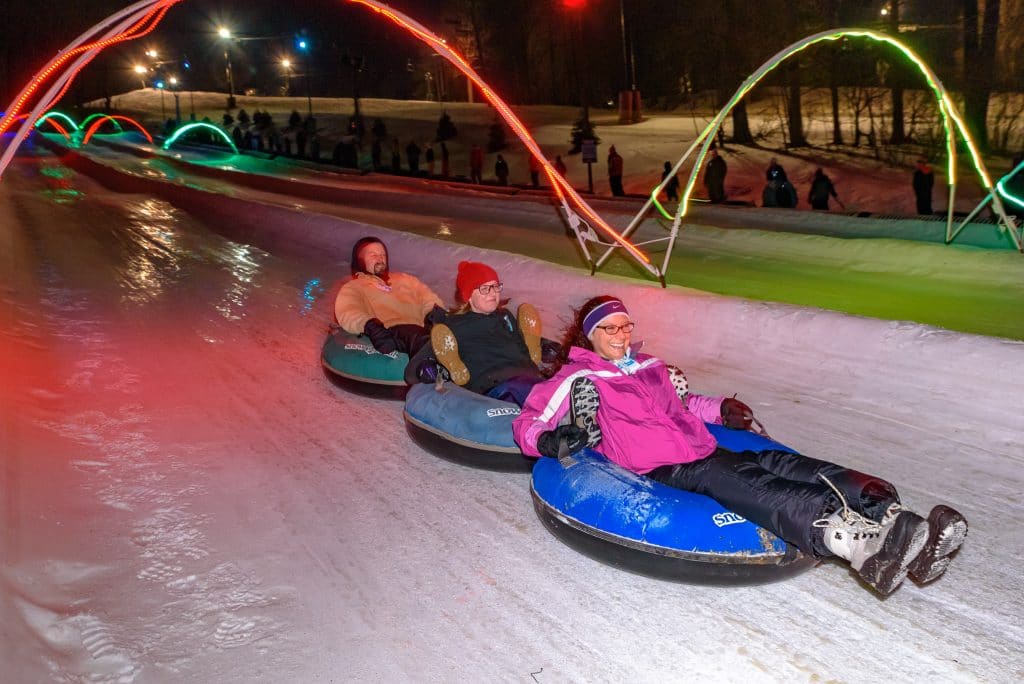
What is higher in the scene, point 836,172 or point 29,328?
point 836,172

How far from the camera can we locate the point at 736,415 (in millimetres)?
4273

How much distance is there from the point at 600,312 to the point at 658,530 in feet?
3.50

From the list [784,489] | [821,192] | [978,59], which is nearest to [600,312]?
[784,489]

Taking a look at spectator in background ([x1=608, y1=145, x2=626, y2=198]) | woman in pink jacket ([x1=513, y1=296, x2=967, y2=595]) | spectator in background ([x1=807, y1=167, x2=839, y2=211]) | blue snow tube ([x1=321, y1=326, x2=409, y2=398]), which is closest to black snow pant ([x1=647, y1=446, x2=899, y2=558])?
woman in pink jacket ([x1=513, y1=296, x2=967, y2=595])

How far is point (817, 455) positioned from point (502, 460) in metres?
2.02

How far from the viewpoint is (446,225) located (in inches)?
717

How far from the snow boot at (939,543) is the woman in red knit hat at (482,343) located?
9.34 ft

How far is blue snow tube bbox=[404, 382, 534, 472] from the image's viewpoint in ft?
17.1

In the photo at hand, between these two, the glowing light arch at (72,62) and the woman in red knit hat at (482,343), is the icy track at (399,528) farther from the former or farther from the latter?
the glowing light arch at (72,62)

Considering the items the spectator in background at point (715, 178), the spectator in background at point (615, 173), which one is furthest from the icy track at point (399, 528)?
the spectator in background at point (615, 173)

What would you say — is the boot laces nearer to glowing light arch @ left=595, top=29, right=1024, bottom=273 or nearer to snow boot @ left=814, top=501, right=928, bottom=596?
snow boot @ left=814, top=501, right=928, bottom=596

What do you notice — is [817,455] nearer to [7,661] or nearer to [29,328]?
[7,661]

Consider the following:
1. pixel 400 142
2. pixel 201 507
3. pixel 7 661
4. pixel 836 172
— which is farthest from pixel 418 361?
pixel 400 142

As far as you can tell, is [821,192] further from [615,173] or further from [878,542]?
[878,542]
